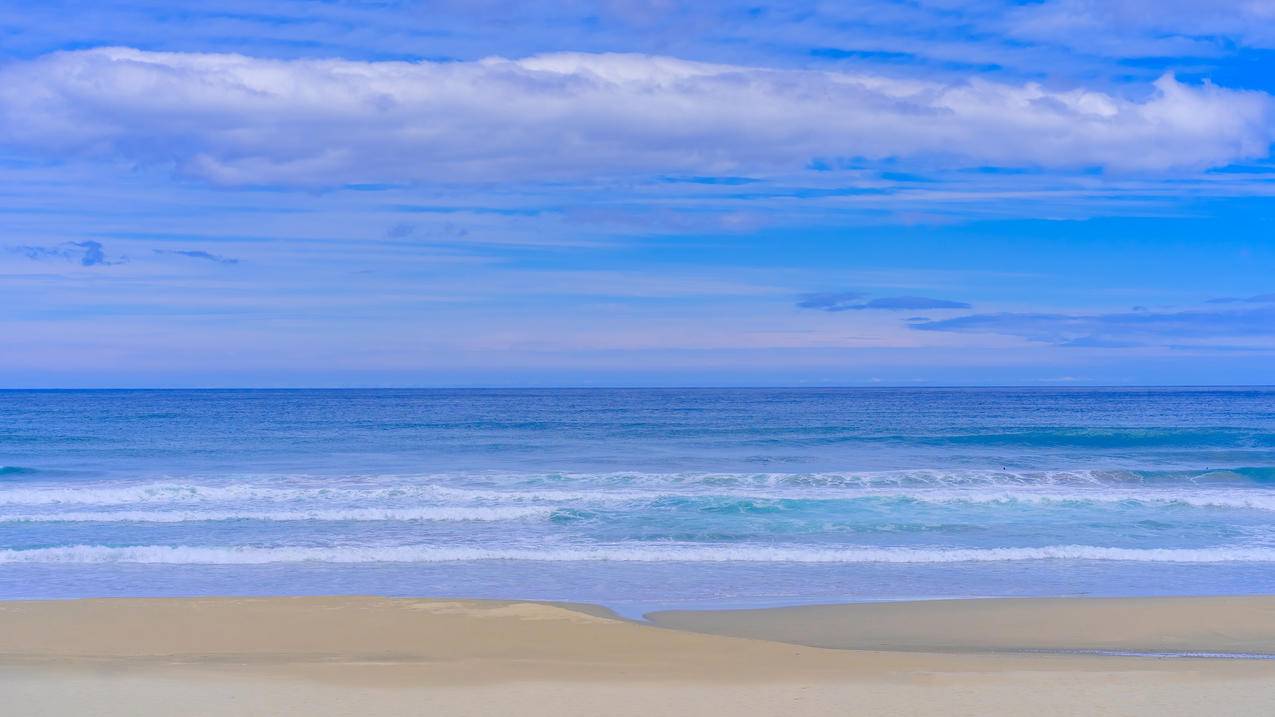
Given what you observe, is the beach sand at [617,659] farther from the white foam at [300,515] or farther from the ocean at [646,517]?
the white foam at [300,515]

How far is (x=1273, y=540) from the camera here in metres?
17.0

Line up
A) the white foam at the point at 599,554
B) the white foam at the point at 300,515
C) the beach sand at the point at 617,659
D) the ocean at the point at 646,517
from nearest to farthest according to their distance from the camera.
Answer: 1. the beach sand at the point at 617,659
2. the ocean at the point at 646,517
3. the white foam at the point at 599,554
4. the white foam at the point at 300,515

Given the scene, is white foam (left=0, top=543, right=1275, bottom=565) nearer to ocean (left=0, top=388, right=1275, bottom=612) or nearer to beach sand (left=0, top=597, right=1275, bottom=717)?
ocean (left=0, top=388, right=1275, bottom=612)

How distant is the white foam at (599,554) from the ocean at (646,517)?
0.05 meters

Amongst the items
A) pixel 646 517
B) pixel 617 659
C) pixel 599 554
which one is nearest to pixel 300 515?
pixel 646 517

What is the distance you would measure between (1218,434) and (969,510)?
24360 millimetres

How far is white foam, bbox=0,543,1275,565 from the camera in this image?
15258 mm

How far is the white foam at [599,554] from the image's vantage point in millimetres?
15258

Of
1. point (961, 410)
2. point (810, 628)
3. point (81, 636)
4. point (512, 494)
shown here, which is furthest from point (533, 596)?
point (961, 410)

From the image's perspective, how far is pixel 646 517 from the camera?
1925 cm

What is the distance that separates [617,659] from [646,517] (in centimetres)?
955

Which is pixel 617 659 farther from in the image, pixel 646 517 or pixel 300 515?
pixel 300 515

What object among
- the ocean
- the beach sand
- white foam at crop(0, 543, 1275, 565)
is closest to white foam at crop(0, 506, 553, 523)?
the ocean

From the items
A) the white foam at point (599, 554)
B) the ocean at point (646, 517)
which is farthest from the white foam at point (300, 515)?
the white foam at point (599, 554)
